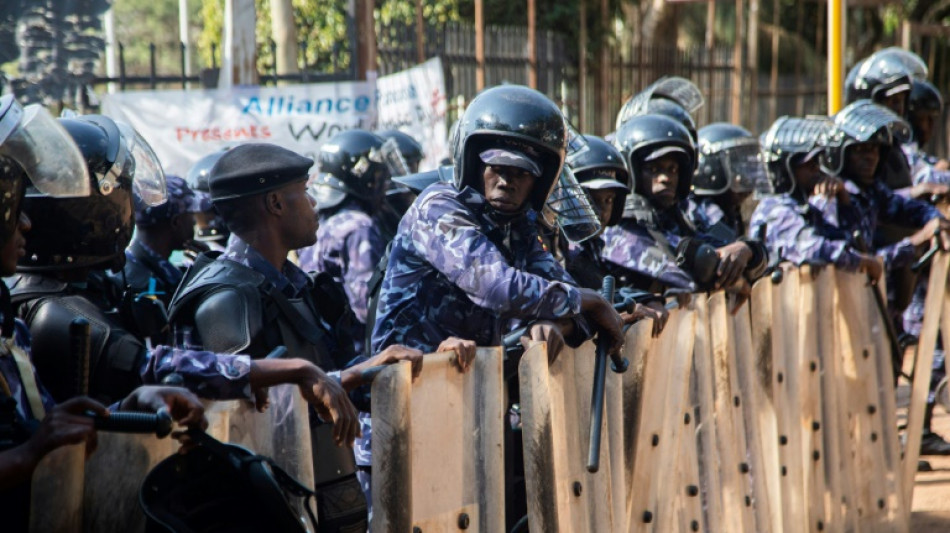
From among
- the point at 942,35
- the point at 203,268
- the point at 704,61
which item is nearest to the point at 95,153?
the point at 203,268

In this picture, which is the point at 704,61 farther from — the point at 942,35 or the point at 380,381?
the point at 380,381

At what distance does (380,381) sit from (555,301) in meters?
0.84

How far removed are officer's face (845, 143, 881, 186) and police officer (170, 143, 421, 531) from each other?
4.58 meters

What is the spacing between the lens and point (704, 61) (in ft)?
52.2

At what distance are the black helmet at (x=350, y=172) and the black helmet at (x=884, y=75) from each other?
13.7ft

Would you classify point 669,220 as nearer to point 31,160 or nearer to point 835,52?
point 835,52

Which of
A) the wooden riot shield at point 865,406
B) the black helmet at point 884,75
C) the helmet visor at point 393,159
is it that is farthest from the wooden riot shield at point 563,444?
the black helmet at point 884,75

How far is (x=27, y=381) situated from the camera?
108 inches

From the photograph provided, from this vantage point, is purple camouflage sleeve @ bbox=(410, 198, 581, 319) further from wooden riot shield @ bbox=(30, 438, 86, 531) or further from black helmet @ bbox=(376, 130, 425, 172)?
black helmet @ bbox=(376, 130, 425, 172)

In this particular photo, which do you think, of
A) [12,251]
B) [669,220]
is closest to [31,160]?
[12,251]

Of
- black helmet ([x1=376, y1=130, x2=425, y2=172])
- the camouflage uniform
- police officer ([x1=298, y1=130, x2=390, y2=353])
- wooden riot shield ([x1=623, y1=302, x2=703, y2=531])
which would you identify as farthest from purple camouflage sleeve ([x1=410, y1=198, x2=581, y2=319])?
black helmet ([x1=376, y1=130, x2=425, y2=172])

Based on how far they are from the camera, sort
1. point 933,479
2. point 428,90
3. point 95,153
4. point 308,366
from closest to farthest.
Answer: point 308,366 → point 95,153 → point 933,479 → point 428,90

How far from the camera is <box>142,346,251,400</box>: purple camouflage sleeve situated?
302 cm

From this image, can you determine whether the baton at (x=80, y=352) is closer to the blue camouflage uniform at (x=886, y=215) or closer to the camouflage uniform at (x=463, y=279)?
the camouflage uniform at (x=463, y=279)
